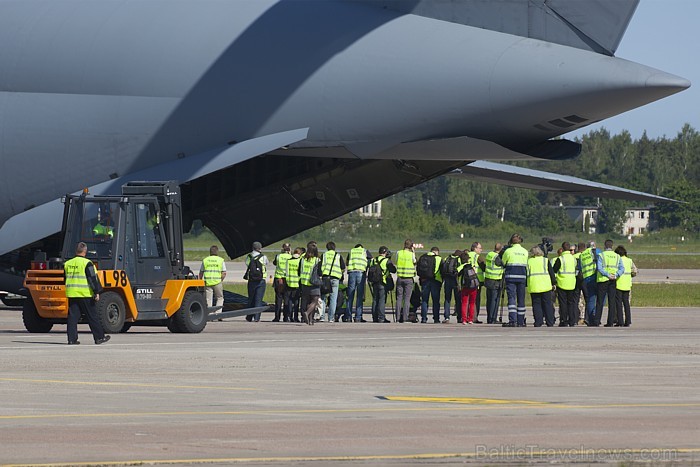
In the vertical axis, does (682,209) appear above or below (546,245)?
above

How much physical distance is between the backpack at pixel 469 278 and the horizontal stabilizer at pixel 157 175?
4483mm

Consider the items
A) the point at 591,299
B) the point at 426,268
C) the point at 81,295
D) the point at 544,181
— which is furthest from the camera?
the point at 544,181

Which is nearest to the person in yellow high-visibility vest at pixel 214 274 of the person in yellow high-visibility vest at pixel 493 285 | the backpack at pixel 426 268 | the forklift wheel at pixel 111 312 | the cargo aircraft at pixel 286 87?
the cargo aircraft at pixel 286 87

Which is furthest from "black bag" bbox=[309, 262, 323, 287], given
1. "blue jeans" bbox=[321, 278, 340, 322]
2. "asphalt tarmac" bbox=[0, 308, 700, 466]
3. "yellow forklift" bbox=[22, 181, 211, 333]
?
"asphalt tarmac" bbox=[0, 308, 700, 466]

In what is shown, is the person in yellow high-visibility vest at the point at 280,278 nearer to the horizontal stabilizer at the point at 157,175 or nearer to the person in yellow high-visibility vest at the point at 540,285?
the horizontal stabilizer at the point at 157,175

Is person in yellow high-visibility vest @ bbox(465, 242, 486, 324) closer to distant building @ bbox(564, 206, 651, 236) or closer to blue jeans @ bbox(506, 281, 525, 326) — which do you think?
blue jeans @ bbox(506, 281, 525, 326)

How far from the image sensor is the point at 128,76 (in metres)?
26.7

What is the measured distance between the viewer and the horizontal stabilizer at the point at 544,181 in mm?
37969

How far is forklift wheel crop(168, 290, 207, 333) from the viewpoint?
2270 centimetres

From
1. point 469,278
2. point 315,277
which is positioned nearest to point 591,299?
point 469,278

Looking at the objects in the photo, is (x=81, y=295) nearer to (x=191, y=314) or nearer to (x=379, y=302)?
(x=191, y=314)

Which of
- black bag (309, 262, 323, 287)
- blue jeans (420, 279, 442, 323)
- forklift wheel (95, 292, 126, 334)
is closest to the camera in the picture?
forklift wheel (95, 292, 126, 334)

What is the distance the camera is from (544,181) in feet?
125

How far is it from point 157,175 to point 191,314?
14.6 feet
